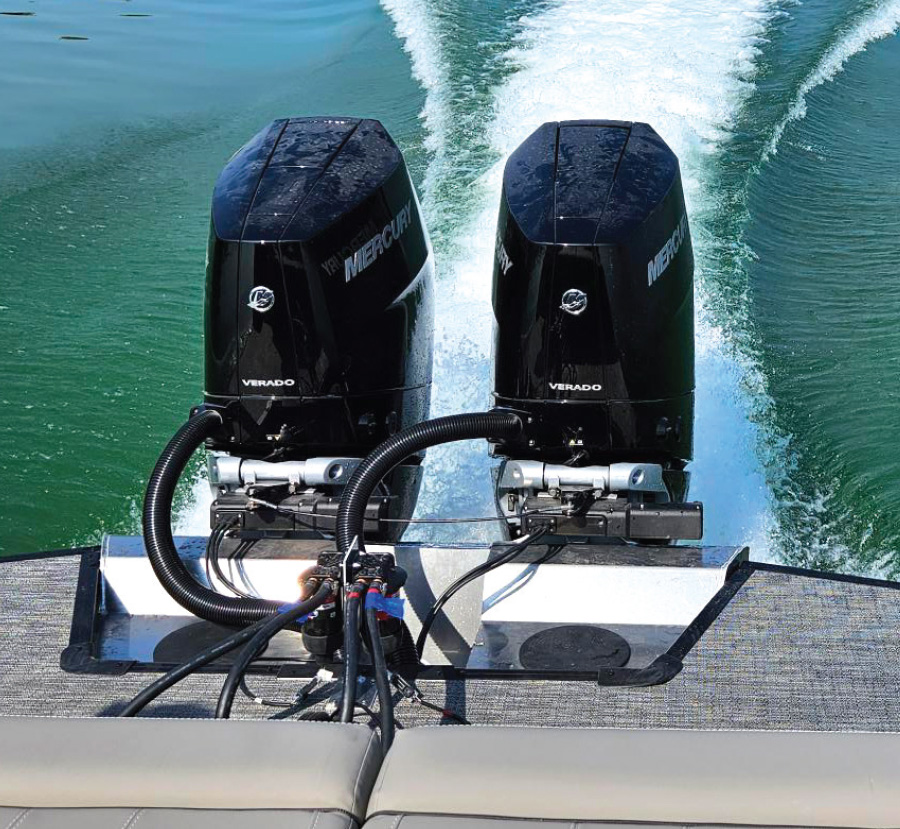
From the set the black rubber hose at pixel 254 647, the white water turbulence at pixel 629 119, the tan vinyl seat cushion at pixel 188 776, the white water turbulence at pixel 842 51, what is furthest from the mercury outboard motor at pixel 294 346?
the white water turbulence at pixel 842 51

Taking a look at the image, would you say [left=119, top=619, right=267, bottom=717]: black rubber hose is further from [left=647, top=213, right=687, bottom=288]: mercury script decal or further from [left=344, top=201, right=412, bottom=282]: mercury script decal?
[left=647, top=213, right=687, bottom=288]: mercury script decal

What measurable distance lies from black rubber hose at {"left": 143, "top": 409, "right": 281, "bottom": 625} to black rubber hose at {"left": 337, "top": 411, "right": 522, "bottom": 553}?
220 mm

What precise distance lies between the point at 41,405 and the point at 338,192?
178 centimetres

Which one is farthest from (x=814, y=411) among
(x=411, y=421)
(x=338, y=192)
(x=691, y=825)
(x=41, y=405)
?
(x=691, y=825)

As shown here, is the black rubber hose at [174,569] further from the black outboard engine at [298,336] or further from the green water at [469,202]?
the green water at [469,202]

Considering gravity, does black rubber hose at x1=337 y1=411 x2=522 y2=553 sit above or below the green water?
above

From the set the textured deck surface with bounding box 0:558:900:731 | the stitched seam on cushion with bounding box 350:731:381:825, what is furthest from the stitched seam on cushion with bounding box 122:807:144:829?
the textured deck surface with bounding box 0:558:900:731

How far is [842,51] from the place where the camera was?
624cm

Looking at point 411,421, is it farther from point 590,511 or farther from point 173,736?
point 173,736

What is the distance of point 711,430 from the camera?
148 inches

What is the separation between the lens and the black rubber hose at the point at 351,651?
1.62 meters

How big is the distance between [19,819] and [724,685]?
3.58 ft

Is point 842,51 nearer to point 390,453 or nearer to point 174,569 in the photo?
point 390,453

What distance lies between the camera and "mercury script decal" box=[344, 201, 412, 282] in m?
2.73
